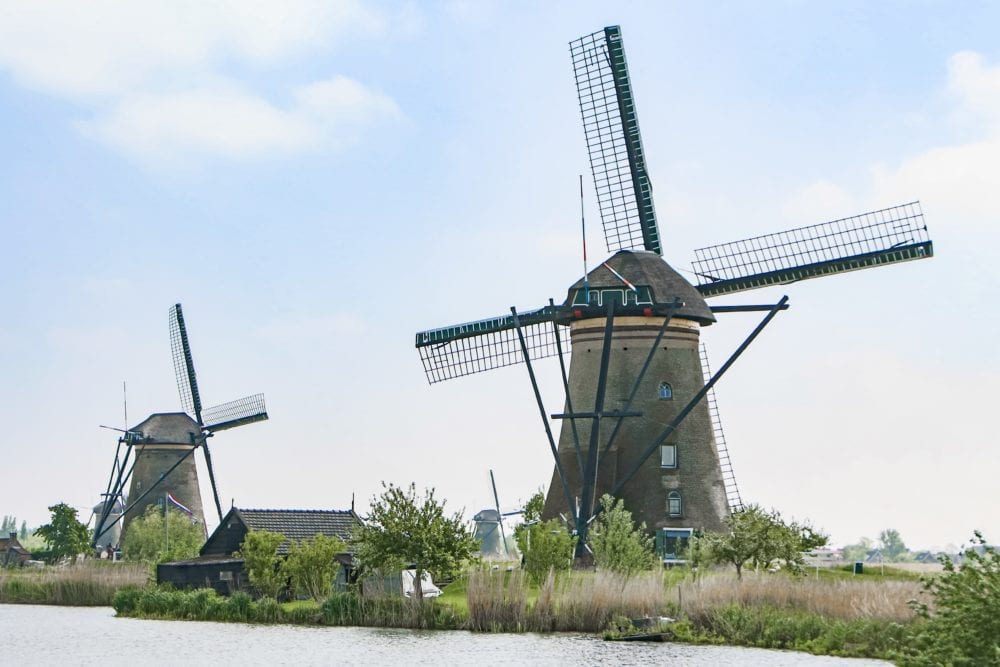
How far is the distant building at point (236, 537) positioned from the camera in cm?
4262

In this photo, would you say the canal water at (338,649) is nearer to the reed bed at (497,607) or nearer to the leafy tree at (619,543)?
the reed bed at (497,607)

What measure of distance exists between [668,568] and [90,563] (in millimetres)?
25496

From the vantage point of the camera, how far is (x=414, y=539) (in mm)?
35844

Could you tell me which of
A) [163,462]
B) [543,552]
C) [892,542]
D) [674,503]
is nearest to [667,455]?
[674,503]

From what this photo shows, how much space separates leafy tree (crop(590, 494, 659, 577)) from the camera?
124ft

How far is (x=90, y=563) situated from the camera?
55375 millimetres

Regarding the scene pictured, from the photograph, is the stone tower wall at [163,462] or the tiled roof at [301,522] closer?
the tiled roof at [301,522]

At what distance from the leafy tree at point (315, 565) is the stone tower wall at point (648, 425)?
724 centimetres

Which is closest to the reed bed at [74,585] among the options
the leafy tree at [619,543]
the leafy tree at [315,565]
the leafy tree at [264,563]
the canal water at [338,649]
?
the leafy tree at [264,563]

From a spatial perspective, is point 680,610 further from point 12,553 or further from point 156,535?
point 12,553

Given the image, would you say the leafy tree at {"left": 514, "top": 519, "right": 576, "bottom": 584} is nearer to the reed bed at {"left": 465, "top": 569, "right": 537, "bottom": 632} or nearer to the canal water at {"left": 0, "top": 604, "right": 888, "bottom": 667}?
the reed bed at {"left": 465, "top": 569, "right": 537, "bottom": 632}

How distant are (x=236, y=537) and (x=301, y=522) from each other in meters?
2.01

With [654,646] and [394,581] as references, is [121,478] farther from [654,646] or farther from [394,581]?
[654,646]

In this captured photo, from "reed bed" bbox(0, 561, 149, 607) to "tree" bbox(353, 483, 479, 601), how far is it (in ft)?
47.8
